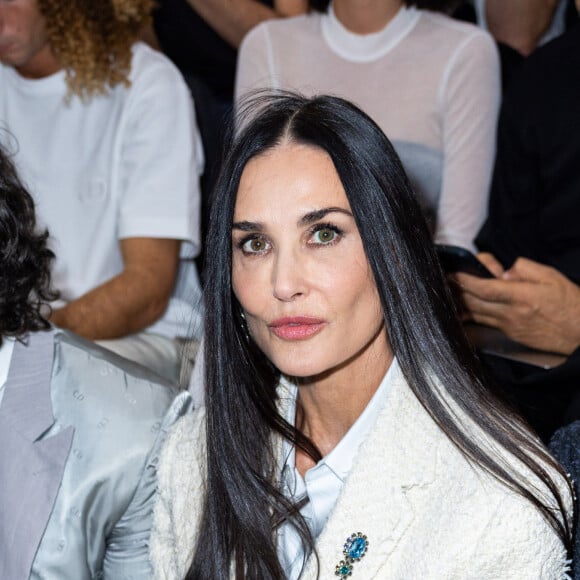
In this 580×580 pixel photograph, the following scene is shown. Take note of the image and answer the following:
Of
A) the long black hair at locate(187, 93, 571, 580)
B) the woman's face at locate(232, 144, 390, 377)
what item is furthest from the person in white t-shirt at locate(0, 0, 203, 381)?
the woman's face at locate(232, 144, 390, 377)

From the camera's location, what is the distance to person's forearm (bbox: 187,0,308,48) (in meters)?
2.40

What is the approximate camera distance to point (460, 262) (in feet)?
→ 5.95

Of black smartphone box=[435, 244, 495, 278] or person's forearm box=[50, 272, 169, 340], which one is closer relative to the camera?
black smartphone box=[435, 244, 495, 278]

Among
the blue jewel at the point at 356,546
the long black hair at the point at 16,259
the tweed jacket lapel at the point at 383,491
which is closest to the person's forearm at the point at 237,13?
the long black hair at the point at 16,259

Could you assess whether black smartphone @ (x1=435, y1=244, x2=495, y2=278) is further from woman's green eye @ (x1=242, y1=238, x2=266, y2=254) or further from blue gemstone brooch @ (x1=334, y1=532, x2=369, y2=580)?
blue gemstone brooch @ (x1=334, y1=532, x2=369, y2=580)

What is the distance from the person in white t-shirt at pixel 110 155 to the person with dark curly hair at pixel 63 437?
56cm

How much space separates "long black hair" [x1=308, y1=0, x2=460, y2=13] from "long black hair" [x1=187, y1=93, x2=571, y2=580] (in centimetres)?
88

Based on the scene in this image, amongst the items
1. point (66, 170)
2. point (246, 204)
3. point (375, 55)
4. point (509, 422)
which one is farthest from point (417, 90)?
point (509, 422)

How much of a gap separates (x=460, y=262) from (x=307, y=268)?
62 centimetres

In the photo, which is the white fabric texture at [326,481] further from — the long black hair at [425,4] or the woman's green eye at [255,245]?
the long black hair at [425,4]

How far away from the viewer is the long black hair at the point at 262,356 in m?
1.24

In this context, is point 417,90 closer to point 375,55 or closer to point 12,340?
point 375,55

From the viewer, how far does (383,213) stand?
4.09ft

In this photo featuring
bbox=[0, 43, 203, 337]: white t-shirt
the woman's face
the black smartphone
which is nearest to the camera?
the woman's face
